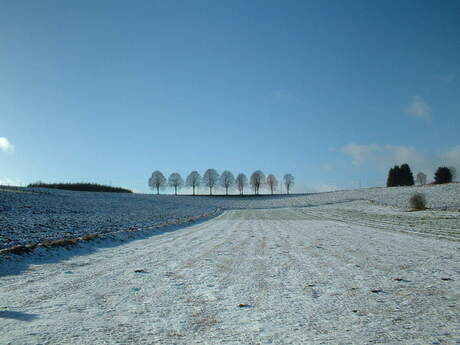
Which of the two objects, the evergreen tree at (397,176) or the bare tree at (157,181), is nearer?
the evergreen tree at (397,176)

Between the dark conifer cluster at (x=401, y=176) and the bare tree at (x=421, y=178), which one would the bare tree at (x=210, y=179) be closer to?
the dark conifer cluster at (x=401, y=176)

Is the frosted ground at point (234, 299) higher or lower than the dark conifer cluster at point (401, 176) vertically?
lower

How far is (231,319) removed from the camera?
3.68 metres

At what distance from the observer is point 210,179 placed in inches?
4245

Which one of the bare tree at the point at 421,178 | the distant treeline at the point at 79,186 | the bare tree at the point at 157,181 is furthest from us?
the bare tree at the point at 421,178

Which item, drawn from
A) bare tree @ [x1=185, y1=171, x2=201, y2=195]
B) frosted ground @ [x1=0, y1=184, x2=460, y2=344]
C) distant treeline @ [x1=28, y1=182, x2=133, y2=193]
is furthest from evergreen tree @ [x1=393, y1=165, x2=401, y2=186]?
frosted ground @ [x1=0, y1=184, x2=460, y2=344]

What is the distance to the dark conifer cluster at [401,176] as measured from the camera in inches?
3711

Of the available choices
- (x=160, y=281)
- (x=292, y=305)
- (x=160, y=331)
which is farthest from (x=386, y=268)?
→ (x=160, y=331)

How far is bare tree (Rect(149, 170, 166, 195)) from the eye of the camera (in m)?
103

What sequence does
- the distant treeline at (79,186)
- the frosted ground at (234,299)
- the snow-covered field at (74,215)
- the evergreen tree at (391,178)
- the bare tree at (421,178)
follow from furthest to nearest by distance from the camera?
the bare tree at (421,178), the evergreen tree at (391,178), the distant treeline at (79,186), the snow-covered field at (74,215), the frosted ground at (234,299)

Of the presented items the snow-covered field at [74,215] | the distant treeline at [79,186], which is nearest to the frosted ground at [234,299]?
the snow-covered field at [74,215]

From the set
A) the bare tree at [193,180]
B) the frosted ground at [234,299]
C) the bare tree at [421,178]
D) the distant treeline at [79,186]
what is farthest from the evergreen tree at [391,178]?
the frosted ground at [234,299]

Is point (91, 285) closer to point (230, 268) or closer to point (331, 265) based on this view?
point (230, 268)

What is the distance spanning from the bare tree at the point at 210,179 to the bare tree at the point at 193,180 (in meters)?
2.57
